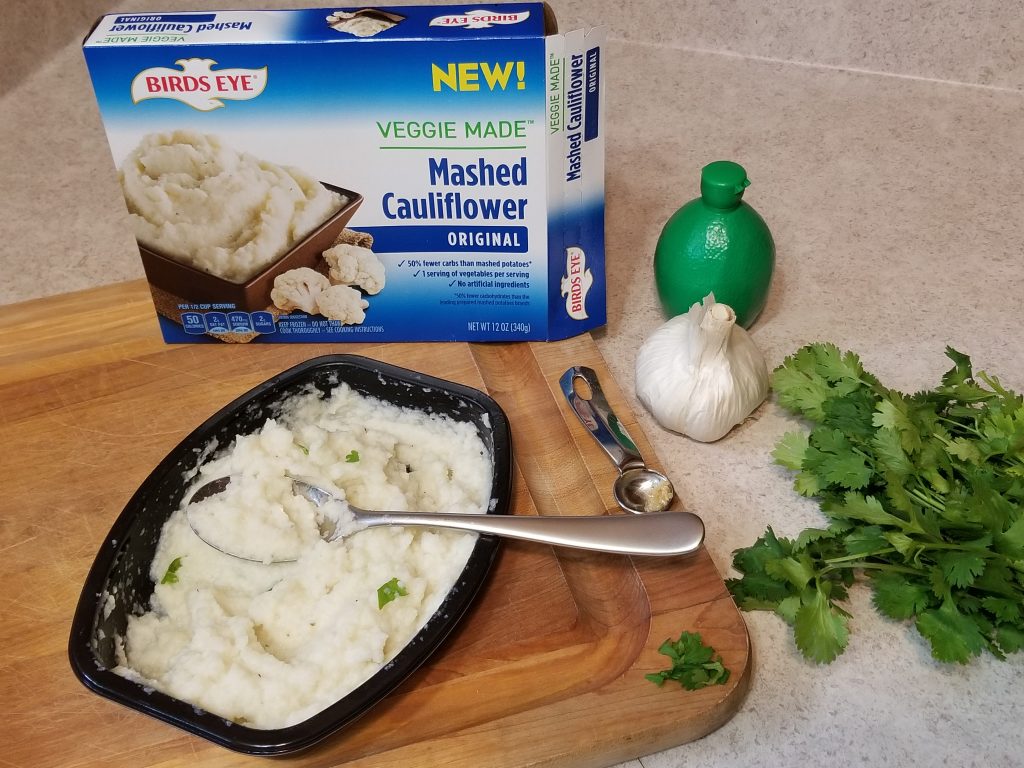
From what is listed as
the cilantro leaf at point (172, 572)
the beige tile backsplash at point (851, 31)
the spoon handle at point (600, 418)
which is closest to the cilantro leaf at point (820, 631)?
the spoon handle at point (600, 418)

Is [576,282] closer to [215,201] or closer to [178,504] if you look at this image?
[215,201]

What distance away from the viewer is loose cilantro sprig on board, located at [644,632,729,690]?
96cm

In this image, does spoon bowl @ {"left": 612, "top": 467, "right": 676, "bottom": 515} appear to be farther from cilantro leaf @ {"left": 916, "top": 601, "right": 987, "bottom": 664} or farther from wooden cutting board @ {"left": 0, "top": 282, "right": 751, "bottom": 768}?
cilantro leaf @ {"left": 916, "top": 601, "right": 987, "bottom": 664}

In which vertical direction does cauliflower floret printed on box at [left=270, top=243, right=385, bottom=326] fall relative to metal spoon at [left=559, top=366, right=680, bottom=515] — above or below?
above

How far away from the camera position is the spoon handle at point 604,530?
1.01m

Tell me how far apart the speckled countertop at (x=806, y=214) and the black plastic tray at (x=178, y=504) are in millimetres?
246

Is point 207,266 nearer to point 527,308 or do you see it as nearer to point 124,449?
point 124,449

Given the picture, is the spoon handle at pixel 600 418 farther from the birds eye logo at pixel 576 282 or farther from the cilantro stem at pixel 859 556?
the cilantro stem at pixel 859 556

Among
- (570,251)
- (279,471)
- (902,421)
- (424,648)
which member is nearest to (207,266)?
(279,471)

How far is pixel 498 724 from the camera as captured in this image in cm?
95

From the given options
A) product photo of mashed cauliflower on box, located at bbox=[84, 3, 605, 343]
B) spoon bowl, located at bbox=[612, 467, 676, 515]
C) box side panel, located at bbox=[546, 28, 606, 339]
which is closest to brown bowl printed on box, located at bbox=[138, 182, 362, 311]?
product photo of mashed cauliflower on box, located at bbox=[84, 3, 605, 343]

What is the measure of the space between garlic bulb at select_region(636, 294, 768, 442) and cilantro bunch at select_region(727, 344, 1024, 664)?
0.07 m

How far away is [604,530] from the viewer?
1023 millimetres

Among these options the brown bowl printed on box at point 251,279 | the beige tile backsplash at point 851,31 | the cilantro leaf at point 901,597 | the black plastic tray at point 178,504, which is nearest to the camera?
the black plastic tray at point 178,504
